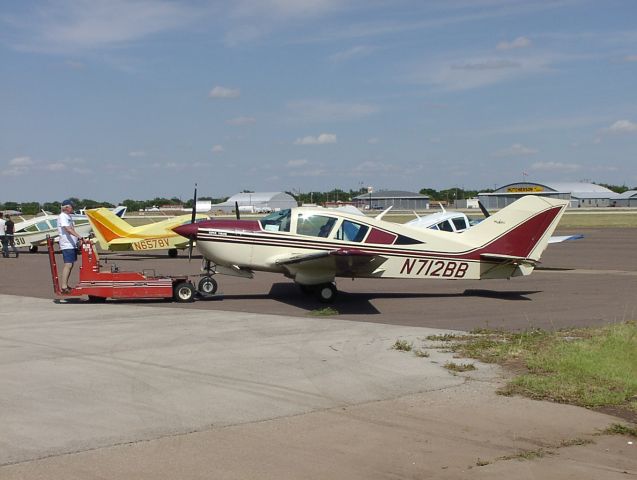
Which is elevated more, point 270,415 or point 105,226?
point 105,226

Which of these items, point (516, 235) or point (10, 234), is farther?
point (10, 234)

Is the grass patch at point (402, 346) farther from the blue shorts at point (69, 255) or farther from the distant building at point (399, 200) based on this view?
the distant building at point (399, 200)

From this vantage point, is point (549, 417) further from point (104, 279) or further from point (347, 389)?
point (104, 279)

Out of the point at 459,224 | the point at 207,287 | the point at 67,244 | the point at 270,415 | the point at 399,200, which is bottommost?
the point at 270,415

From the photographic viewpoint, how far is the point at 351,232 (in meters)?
15.2

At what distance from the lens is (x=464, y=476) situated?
521cm

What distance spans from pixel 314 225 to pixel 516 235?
14.7ft

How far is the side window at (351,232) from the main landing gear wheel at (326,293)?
1.09 meters

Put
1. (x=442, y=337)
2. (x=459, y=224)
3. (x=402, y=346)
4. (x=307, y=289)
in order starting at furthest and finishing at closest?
(x=459, y=224), (x=307, y=289), (x=442, y=337), (x=402, y=346)

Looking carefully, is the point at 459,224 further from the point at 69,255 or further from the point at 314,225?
the point at 69,255

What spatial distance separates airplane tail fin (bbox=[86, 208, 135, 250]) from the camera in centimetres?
2753

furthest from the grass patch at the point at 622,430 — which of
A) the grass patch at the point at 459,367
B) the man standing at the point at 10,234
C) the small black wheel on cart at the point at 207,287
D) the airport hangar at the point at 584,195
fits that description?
the airport hangar at the point at 584,195

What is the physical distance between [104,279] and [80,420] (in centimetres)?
831

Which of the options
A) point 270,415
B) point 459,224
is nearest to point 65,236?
point 270,415
